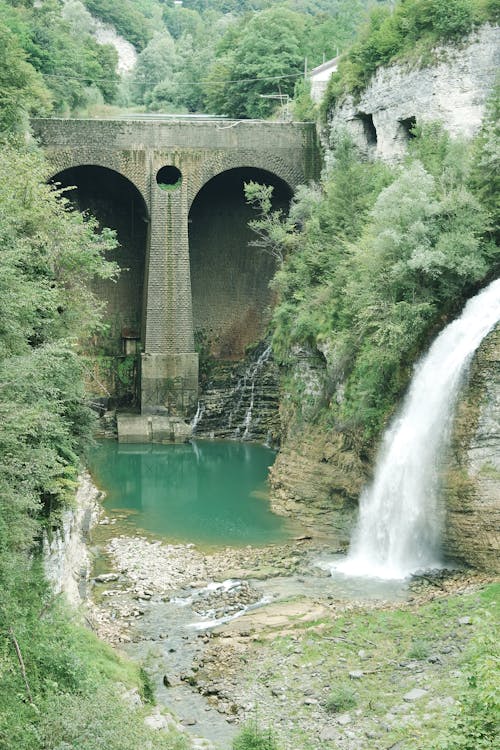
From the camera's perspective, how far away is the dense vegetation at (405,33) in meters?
28.0

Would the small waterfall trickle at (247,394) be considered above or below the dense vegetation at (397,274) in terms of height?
below

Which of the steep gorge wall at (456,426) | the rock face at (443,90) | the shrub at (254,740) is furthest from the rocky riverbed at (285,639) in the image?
the rock face at (443,90)

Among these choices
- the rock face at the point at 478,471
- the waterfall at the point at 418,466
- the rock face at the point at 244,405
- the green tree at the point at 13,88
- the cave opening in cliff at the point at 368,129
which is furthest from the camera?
the rock face at the point at 244,405

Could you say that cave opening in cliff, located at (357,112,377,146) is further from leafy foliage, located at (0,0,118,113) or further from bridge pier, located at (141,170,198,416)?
leafy foliage, located at (0,0,118,113)

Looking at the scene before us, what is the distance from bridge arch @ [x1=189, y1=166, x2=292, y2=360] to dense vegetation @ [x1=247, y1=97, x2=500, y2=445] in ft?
31.9

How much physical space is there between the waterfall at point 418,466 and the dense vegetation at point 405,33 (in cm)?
1056

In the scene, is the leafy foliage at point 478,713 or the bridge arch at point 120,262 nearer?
the leafy foliage at point 478,713

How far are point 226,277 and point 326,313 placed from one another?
1233 centimetres

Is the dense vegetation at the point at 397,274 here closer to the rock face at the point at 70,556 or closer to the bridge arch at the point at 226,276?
the rock face at the point at 70,556

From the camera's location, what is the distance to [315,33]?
47281mm

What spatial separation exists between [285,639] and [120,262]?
23727mm

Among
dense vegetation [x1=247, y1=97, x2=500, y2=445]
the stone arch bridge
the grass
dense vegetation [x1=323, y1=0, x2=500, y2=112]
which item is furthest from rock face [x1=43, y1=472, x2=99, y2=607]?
dense vegetation [x1=323, y1=0, x2=500, y2=112]

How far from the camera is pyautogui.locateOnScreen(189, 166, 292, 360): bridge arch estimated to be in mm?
38156

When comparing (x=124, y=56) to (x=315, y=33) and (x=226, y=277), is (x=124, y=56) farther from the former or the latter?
(x=226, y=277)
